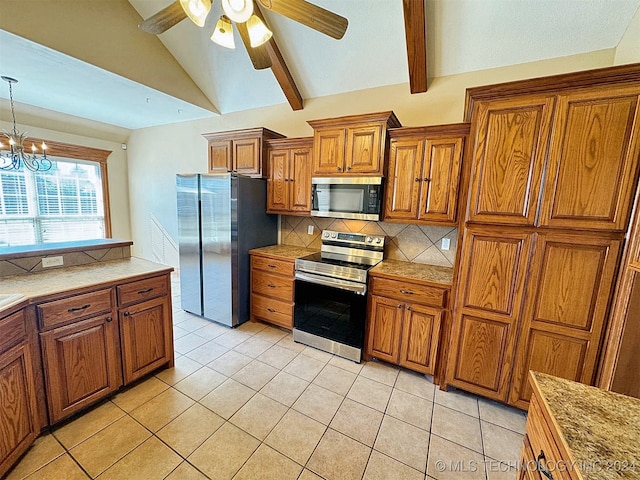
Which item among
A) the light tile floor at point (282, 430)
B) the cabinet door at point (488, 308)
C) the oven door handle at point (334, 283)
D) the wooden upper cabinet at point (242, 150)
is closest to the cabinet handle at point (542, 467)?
the light tile floor at point (282, 430)

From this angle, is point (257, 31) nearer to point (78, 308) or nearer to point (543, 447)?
point (78, 308)

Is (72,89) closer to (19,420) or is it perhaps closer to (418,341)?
(19,420)

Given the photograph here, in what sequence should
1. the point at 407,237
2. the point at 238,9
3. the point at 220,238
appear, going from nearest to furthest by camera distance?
the point at 238,9 < the point at 407,237 < the point at 220,238

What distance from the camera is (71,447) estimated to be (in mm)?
1544

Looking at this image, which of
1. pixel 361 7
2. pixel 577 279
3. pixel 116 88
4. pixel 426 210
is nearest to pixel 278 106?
pixel 361 7

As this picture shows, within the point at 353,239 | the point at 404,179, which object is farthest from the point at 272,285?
the point at 404,179

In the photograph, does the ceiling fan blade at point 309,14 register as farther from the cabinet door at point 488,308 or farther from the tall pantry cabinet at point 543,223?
the cabinet door at point 488,308

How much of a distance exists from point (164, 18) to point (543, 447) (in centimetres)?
277

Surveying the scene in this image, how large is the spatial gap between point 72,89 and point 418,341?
495 cm

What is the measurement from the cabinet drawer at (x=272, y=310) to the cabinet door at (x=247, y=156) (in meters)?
1.55

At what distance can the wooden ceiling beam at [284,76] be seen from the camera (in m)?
2.79

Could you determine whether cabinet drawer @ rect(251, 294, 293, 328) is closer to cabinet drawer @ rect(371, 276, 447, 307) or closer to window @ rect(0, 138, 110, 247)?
cabinet drawer @ rect(371, 276, 447, 307)

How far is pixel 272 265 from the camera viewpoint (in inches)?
118

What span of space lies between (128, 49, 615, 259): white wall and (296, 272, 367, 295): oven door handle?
70.2 inches
